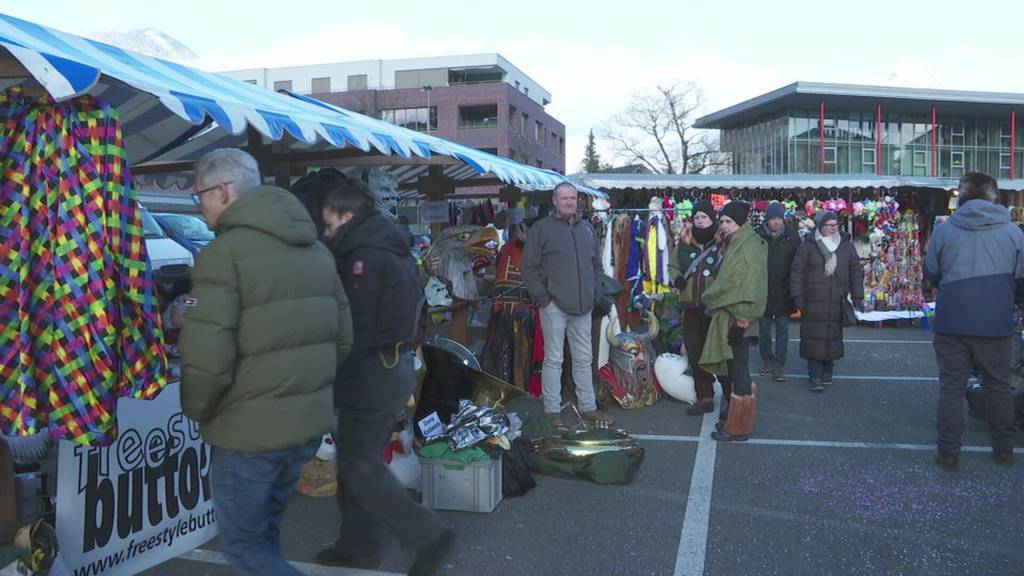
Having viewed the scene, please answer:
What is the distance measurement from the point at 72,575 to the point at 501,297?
454 centimetres

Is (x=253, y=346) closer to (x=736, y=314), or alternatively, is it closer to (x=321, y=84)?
(x=736, y=314)

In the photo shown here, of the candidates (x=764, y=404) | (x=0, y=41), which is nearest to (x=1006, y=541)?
(x=764, y=404)

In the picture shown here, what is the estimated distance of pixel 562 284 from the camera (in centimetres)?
627

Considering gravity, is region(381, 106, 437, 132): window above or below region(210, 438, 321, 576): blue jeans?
above

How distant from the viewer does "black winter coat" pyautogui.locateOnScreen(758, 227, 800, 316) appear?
28.2 ft

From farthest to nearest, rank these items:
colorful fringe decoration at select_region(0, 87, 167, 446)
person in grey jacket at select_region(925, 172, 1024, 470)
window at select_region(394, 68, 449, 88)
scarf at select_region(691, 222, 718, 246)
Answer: window at select_region(394, 68, 449, 88), scarf at select_region(691, 222, 718, 246), person in grey jacket at select_region(925, 172, 1024, 470), colorful fringe decoration at select_region(0, 87, 167, 446)

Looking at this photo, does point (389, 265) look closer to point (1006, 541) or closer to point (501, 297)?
point (1006, 541)

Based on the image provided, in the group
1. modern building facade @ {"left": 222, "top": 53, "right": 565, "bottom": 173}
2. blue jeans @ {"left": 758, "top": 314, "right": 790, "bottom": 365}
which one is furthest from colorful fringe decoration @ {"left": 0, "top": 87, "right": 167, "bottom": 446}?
modern building facade @ {"left": 222, "top": 53, "right": 565, "bottom": 173}

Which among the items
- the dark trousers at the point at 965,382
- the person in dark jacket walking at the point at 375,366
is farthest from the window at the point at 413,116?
the person in dark jacket walking at the point at 375,366

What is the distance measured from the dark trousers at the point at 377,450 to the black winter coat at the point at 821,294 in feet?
17.7

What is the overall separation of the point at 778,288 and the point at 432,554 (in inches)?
238

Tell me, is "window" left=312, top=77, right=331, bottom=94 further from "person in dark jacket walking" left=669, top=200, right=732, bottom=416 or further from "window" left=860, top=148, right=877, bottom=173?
"person in dark jacket walking" left=669, top=200, right=732, bottom=416

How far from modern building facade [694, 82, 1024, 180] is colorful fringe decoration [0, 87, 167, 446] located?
115 ft

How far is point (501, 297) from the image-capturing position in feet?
24.5
